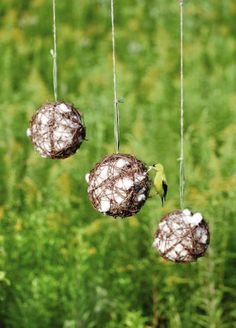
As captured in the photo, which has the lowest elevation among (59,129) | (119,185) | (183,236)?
(183,236)

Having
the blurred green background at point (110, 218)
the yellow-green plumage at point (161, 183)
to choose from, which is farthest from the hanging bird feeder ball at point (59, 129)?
the blurred green background at point (110, 218)

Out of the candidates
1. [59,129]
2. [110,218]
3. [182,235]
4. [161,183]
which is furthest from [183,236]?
[110,218]

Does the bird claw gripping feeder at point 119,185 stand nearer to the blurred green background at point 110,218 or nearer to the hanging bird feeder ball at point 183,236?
the hanging bird feeder ball at point 183,236

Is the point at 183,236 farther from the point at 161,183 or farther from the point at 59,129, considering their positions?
the point at 59,129

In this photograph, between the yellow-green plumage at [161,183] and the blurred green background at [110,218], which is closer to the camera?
the yellow-green plumage at [161,183]

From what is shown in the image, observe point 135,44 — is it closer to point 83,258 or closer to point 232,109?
point 232,109
